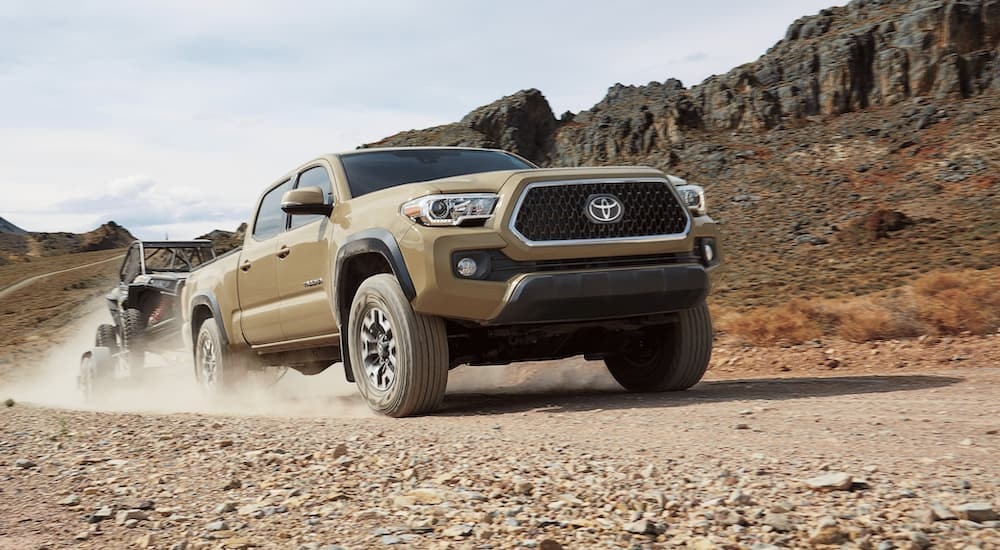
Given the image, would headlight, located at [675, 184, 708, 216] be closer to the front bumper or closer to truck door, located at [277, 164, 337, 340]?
the front bumper

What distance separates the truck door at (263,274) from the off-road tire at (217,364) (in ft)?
1.92

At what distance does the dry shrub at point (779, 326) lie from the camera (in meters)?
11.2

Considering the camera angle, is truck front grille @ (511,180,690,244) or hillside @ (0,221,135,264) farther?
hillside @ (0,221,135,264)

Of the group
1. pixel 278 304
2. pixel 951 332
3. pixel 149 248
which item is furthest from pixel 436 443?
pixel 149 248

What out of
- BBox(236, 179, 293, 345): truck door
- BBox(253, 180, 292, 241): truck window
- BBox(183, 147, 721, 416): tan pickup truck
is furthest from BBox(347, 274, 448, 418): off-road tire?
BBox(253, 180, 292, 241): truck window

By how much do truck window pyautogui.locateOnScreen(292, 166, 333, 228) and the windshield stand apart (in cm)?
20

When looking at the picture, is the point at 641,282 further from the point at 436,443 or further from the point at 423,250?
the point at 436,443

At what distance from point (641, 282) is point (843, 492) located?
2839 millimetres

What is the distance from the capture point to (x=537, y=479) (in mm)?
3693

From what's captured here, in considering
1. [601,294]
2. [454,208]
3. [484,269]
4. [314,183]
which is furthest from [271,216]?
[601,294]

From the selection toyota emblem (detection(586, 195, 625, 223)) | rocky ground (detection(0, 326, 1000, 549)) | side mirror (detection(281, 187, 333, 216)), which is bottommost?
rocky ground (detection(0, 326, 1000, 549))

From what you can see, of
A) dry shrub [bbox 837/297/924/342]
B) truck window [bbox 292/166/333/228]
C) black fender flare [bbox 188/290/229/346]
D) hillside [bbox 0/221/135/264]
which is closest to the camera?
truck window [bbox 292/166/333/228]

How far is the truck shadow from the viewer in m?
6.31

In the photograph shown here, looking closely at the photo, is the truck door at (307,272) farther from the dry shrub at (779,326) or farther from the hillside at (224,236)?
the hillside at (224,236)
